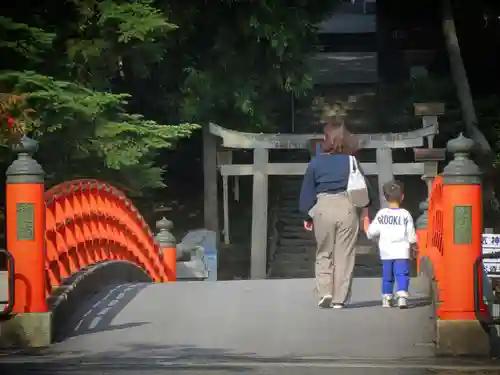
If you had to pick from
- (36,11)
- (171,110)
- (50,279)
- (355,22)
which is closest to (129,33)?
(36,11)

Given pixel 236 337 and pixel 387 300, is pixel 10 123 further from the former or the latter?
pixel 387 300

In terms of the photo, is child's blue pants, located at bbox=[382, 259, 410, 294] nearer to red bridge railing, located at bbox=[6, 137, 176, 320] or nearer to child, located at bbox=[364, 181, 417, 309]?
child, located at bbox=[364, 181, 417, 309]

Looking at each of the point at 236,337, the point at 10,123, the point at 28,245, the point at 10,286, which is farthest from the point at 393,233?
the point at 10,123

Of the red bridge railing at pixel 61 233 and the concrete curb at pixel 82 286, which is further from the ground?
the red bridge railing at pixel 61 233

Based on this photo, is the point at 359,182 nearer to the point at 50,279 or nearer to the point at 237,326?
the point at 237,326

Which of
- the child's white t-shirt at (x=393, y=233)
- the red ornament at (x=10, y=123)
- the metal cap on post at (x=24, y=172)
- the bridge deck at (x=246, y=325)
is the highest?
the red ornament at (x=10, y=123)

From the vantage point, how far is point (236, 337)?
26.6 feet

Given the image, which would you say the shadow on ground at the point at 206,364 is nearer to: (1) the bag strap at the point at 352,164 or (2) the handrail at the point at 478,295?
(2) the handrail at the point at 478,295

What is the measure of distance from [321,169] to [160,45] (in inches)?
341

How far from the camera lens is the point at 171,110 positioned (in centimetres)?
2083

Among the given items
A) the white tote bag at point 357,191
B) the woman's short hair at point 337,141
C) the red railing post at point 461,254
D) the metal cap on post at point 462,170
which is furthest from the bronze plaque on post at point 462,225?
the woman's short hair at point 337,141

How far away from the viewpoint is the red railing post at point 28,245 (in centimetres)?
779

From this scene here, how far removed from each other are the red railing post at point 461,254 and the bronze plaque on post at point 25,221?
121 inches

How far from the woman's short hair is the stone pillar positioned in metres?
2.53
